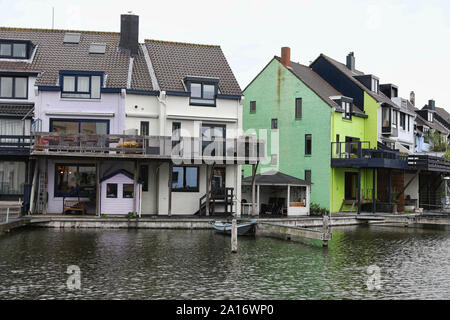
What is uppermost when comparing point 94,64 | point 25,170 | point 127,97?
point 94,64

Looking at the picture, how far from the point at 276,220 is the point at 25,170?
15645 mm

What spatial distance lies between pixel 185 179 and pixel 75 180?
6.77m

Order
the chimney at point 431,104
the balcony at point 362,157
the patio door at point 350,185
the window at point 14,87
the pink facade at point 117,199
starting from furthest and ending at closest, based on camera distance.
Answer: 1. the chimney at point 431,104
2. the patio door at point 350,185
3. the balcony at point 362,157
4. the window at point 14,87
5. the pink facade at point 117,199

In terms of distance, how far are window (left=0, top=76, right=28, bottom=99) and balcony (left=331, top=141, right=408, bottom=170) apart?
22.5m

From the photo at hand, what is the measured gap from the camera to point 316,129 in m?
44.2

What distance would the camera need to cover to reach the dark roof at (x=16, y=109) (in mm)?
34519

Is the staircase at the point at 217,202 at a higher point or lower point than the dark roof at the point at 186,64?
lower

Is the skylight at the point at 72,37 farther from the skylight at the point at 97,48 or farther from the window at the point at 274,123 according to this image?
the window at the point at 274,123

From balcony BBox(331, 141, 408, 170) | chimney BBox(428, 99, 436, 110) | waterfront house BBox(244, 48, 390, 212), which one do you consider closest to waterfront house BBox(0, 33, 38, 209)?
waterfront house BBox(244, 48, 390, 212)

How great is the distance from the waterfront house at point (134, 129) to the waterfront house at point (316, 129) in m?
8.61

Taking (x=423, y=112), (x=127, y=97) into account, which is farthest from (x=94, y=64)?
(x=423, y=112)

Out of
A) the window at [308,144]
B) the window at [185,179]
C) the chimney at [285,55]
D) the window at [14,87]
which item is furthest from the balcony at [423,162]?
the window at [14,87]
